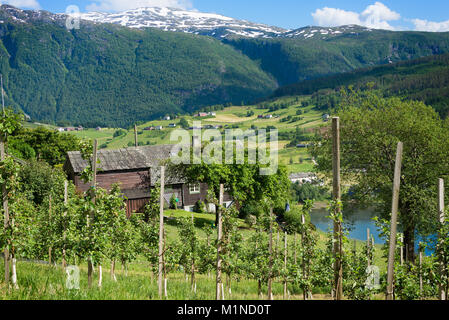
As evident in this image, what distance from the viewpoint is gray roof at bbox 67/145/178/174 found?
4415cm

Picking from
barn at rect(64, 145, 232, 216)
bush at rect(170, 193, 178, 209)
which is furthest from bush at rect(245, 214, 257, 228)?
bush at rect(170, 193, 178, 209)

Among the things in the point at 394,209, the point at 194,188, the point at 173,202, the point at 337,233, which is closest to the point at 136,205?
A: the point at 173,202

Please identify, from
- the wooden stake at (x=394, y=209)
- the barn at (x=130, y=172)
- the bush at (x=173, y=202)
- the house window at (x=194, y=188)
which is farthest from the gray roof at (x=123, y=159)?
the wooden stake at (x=394, y=209)

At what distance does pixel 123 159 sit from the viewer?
45969mm

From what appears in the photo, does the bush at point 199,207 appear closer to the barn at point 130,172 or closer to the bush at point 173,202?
the bush at point 173,202

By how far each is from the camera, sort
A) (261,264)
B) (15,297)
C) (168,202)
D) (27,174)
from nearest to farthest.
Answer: (15,297), (261,264), (27,174), (168,202)

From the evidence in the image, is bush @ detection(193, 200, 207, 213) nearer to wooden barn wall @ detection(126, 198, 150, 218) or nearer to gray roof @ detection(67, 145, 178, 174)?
gray roof @ detection(67, 145, 178, 174)

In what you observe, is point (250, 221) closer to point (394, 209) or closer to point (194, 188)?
point (394, 209)

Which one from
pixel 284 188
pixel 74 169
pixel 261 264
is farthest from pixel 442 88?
pixel 261 264

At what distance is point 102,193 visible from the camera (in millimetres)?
10227
